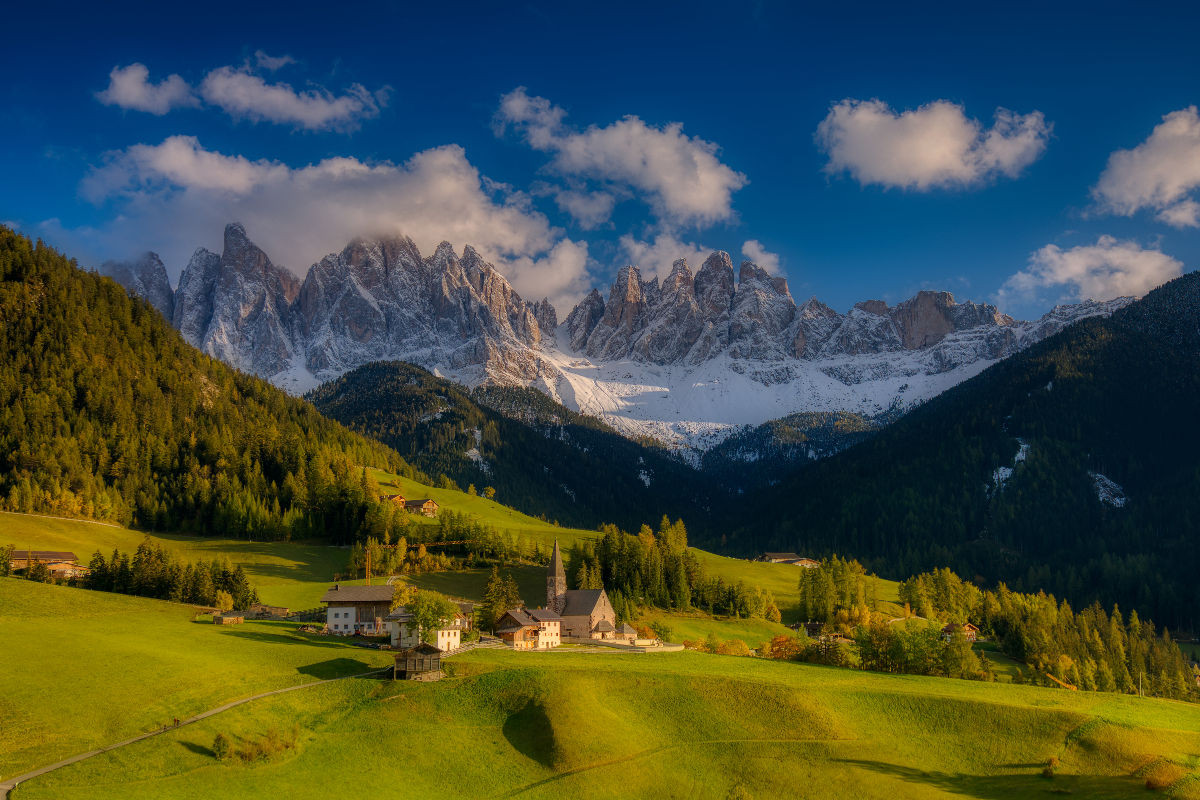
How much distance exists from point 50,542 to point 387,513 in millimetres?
53356

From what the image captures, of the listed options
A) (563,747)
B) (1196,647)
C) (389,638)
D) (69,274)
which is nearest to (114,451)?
(69,274)

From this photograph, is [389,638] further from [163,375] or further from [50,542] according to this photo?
[163,375]

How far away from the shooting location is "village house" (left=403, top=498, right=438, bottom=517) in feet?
614

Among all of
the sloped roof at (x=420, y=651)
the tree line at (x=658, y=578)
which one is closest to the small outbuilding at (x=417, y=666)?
the sloped roof at (x=420, y=651)

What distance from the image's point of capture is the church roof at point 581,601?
109 m

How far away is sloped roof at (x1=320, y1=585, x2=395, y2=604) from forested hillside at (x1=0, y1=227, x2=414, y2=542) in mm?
49338

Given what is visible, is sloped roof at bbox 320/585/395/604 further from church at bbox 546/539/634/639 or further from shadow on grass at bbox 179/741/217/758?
shadow on grass at bbox 179/741/217/758

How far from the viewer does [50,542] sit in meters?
123

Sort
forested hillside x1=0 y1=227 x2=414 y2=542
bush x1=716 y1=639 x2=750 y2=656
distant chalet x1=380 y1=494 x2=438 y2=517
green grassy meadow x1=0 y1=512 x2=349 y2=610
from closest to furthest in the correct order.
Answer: bush x1=716 y1=639 x2=750 y2=656 → green grassy meadow x1=0 y1=512 x2=349 y2=610 → forested hillside x1=0 y1=227 x2=414 y2=542 → distant chalet x1=380 y1=494 x2=438 y2=517

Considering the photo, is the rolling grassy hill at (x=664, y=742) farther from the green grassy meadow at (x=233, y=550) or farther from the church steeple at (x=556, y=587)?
the green grassy meadow at (x=233, y=550)

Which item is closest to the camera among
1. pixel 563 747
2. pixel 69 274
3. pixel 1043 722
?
pixel 563 747

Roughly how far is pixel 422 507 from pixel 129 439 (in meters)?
57.0

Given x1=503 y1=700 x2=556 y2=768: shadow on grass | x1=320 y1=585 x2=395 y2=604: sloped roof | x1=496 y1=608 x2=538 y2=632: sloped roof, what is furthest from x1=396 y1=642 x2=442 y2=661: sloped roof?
x1=320 y1=585 x2=395 y2=604: sloped roof

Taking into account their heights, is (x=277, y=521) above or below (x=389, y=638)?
above
